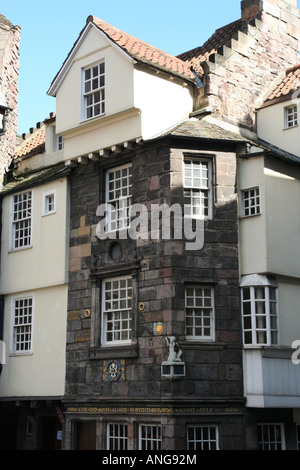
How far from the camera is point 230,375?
1741 cm

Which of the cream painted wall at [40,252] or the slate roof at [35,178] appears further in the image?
the slate roof at [35,178]

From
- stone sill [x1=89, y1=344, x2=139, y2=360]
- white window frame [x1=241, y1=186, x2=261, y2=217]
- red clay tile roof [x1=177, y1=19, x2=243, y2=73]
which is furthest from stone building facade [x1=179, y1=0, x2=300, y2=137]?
stone sill [x1=89, y1=344, x2=139, y2=360]

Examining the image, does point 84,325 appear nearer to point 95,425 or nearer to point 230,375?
point 95,425

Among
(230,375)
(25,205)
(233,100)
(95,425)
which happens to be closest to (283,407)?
(230,375)

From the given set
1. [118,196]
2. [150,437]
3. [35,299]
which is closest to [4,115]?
[118,196]

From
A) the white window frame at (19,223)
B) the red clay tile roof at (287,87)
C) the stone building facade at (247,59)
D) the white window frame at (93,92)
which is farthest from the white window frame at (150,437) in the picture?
the red clay tile roof at (287,87)

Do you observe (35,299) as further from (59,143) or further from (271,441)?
(271,441)

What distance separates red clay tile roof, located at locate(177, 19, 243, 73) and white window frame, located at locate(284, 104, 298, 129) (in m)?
3.42

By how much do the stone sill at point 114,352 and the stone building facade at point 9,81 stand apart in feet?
25.3

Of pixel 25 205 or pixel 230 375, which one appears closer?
pixel 230 375

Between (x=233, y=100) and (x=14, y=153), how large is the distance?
328 inches

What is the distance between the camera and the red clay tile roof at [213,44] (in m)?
22.9

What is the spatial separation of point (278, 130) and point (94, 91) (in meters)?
5.48

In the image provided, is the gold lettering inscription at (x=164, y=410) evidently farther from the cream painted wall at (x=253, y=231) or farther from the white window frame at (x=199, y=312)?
the cream painted wall at (x=253, y=231)
